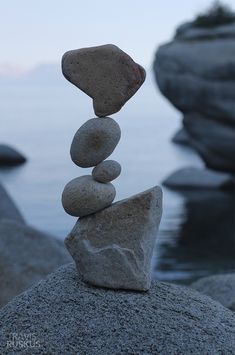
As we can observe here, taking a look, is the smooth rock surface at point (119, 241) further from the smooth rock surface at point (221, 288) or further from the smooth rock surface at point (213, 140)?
the smooth rock surface at point (213, 140)

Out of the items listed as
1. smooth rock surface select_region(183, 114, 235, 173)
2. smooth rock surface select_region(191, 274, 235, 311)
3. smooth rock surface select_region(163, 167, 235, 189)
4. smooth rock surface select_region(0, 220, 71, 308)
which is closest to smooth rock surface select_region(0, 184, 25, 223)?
smooth rock surface select_region(0, 220, 71, 308)

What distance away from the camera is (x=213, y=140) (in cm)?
2025

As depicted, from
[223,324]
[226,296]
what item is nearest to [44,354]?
[223,324]

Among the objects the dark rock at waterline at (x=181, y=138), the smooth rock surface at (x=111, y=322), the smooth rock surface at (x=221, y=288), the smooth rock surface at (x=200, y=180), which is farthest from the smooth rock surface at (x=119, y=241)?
the dark rock at waterline at (x=181, y=138)

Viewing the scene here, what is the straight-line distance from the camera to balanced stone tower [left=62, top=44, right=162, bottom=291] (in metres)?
4.54

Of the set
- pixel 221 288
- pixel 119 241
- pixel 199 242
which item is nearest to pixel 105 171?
pixel 119 241

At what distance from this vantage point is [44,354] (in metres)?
4.28

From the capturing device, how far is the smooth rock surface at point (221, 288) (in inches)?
245

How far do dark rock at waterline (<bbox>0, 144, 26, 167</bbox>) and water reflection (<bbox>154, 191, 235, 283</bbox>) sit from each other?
8159mm

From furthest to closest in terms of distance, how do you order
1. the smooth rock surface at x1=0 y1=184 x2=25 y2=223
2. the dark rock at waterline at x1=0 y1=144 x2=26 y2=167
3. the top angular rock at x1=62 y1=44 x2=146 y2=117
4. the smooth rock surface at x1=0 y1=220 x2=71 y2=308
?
the dark rock at waterline at x1=0 y1=144 x2=26 y2=167 < the smooth rock surface at x1=0 y1=184 x2=25 y2=223 < the smooth rock surface at x1=0 y1=220 x2=71 y2=308 < the top angular rock at x1=62 y1=44 x2=146 y2=117

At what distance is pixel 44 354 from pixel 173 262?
9255 millimetres

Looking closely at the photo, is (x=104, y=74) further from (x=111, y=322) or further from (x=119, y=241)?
(x=111, y=322)

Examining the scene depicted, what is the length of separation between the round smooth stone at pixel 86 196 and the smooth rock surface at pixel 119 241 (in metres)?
0.07

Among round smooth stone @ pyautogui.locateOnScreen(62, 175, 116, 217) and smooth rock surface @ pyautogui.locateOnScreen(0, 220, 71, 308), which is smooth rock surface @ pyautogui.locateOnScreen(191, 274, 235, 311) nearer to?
smooth rock surface @ pyautogui.locateOnScreen(0, 220, 71, 308)
